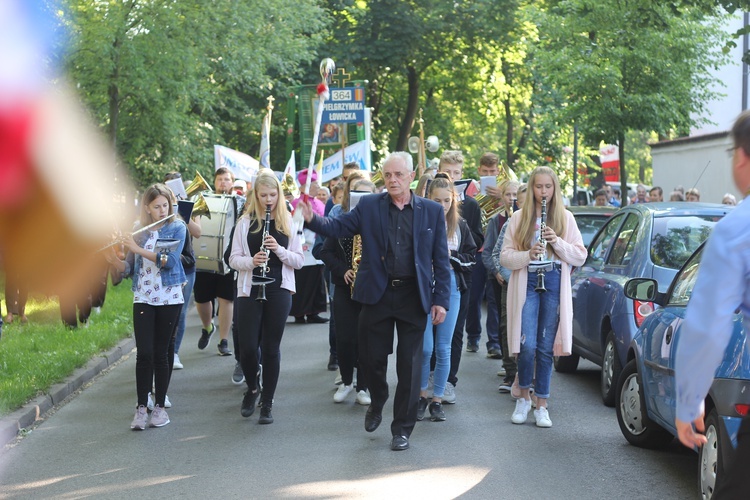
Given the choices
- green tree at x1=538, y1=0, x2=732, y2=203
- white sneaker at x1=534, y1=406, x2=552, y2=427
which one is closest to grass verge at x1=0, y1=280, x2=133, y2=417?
white sneaker at x1=534, y1=406, x2=552, y2=427

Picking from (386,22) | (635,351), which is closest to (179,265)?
(635,351)

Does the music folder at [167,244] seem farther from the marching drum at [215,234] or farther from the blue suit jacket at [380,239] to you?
the marching drum at [215,234]

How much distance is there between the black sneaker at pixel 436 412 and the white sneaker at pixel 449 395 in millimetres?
647

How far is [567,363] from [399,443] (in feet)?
13.3

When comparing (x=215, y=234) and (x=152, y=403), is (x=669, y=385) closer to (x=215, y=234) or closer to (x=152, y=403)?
(x=152, y=403)

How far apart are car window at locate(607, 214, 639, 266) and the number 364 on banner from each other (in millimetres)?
11462

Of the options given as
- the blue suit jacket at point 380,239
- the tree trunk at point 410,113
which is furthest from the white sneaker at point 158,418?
the tree trunk at point 410,113

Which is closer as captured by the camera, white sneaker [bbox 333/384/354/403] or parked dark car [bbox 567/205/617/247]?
white sneaker [bbox 333/384/354/403]

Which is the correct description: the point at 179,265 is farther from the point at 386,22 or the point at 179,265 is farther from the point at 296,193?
the point at 386,22

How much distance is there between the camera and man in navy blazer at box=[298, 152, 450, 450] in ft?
25.8

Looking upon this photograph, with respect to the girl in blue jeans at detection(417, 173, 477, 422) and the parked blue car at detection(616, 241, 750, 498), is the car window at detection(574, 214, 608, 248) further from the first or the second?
the parked blue car at detection(616, 241, 750, 498)

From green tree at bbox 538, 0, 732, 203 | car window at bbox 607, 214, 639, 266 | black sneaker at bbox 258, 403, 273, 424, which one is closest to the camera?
black sneaker at bbox 258, 403, 273, 424

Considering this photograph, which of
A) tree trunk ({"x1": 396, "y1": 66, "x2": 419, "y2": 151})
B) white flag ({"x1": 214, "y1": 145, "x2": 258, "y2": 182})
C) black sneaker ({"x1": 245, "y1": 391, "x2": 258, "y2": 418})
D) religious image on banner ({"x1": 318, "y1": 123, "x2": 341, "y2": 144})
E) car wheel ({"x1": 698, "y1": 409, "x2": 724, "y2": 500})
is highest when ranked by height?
tree trunk ({"x1": 396, "y1": 66, "x2": 419, "y2": 151})

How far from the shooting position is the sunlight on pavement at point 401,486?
6.60 meters
